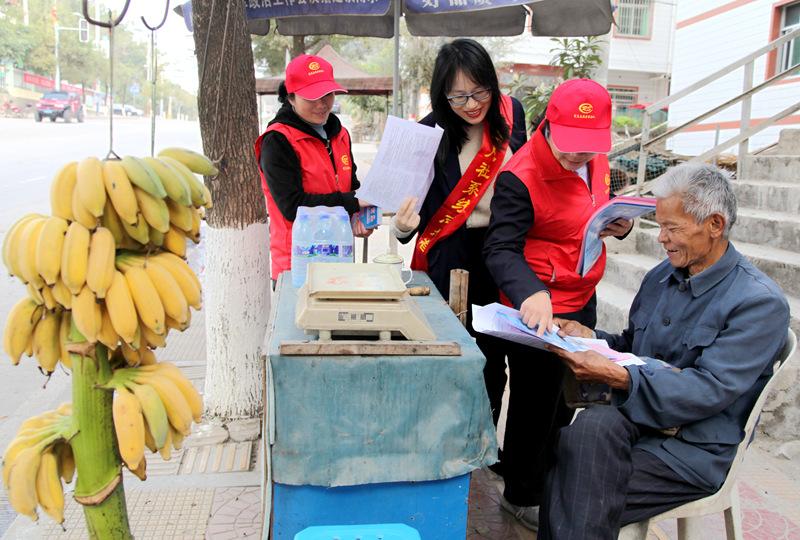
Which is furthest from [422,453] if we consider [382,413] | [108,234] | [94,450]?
[108,234]

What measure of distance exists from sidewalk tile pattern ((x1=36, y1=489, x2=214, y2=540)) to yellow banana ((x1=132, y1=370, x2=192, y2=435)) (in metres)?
1.39

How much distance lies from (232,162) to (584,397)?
2030 millimetres

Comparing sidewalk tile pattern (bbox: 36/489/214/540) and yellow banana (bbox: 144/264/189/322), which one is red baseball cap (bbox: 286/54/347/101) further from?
sidewalk tile pattern (bbox: 36/489/214/540)

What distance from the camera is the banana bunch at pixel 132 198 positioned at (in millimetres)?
1304

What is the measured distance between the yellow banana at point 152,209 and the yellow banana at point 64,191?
13cm

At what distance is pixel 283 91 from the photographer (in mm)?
3035

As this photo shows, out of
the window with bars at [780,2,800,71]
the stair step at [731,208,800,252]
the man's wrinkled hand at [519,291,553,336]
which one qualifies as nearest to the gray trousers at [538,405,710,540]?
the man's wrinkled hand at [519,291,553,336]

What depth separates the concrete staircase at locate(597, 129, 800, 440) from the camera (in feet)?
10.8

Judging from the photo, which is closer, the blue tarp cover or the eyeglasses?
the blue tarp cover

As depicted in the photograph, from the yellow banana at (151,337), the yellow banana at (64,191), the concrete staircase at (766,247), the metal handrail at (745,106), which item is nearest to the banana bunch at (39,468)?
the yellow banana at (151,337)

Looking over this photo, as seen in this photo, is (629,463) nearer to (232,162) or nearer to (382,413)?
(382,413)

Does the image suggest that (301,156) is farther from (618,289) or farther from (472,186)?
(618,289)

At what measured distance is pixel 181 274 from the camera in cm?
144

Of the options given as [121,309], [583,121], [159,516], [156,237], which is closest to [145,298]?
[121,309]
